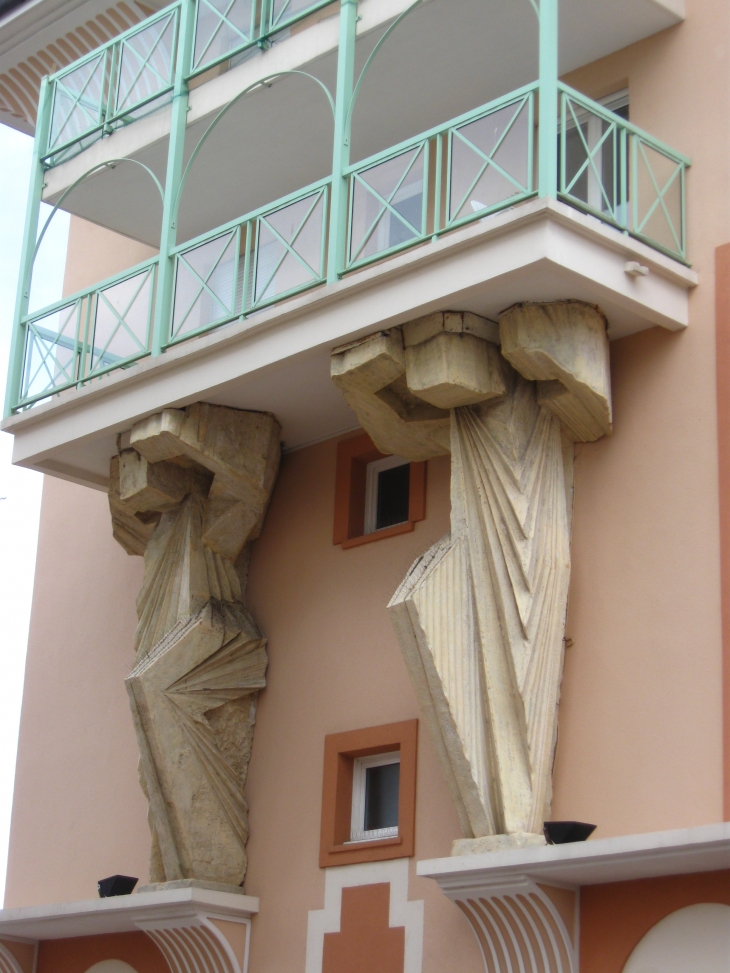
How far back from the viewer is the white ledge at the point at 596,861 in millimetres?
8180

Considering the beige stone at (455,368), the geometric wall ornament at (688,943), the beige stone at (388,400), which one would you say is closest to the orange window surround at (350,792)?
the beige stone at (388,400)

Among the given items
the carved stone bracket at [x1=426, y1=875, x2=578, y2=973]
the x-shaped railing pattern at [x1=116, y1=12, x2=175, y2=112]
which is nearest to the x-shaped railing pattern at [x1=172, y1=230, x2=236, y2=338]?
the x-shaped railing pattern at [x1=116, y1=12, x2=175, y2=112]

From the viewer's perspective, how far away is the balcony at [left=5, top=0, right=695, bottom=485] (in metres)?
9.54

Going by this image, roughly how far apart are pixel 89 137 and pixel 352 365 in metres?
3.93

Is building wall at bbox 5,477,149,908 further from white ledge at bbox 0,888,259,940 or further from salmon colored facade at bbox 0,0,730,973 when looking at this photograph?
white ledge at bbox 0,888,259,940

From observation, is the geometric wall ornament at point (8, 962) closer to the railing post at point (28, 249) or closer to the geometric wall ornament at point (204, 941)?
the geometric wall ornament at point (204, 941)

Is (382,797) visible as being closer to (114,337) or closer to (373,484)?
(373,484)

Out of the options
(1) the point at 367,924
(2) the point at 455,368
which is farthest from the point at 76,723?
(2) the point at 455,368

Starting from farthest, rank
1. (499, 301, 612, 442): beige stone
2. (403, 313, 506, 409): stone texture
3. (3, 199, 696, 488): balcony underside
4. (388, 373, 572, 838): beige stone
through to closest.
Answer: (403, 313, 506, 409): stone texture < (499, 301, 612, 442): beige stone < (388, 373, 572, 838): beige stone < (3, 199, 696, 488): balcony underside

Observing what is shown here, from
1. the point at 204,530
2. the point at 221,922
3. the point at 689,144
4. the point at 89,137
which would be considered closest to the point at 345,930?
the point at 221,922

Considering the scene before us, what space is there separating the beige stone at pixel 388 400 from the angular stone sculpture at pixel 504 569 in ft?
0.19

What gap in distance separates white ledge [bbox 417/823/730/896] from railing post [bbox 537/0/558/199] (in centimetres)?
340

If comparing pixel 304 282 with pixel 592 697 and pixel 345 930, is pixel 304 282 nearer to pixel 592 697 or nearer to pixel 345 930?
pixel 592 697

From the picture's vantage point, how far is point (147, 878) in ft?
39.3
